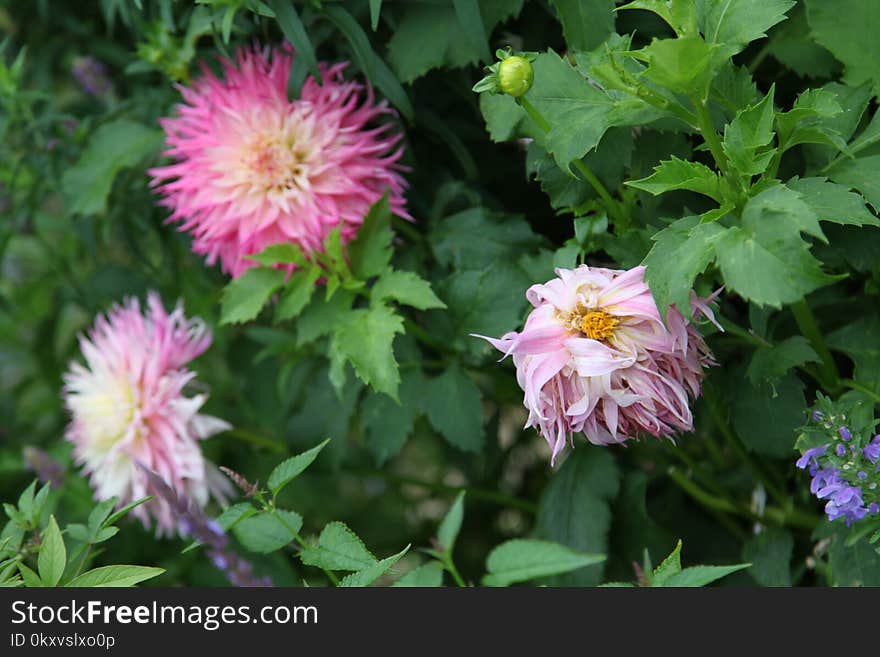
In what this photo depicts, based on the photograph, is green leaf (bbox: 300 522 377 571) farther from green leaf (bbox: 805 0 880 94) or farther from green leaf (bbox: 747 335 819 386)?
green leaf (bbox: 805 0 880 94)

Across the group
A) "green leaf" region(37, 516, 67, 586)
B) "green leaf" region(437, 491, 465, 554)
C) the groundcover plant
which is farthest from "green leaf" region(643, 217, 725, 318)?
"green leaf" region(37, 516, 67, 586)

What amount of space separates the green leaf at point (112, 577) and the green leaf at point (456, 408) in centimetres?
33

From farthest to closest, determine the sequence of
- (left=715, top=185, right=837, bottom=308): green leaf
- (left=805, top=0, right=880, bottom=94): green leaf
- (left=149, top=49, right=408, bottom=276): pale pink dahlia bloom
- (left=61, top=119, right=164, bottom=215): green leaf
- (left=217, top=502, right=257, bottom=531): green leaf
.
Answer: (left=61, top=119, right=164, bottom=215): green leaf
(left=149, top=49, right=408, bottom=276): pale pink dahlia bloom
(left=805, top=0, right=880, bottom=94): green leaf
(left=217, top=502, right=257, bottom=531): green leaf
(left=715, top=185, right=837, bottom=308): green leaf

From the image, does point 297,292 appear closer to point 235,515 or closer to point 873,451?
point 235,515

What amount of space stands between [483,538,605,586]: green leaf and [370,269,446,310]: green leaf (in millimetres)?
213

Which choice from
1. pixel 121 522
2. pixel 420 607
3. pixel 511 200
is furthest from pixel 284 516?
pixel 121 522

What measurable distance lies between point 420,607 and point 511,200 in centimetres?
51

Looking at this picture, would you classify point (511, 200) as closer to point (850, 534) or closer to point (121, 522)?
point (850, 534)

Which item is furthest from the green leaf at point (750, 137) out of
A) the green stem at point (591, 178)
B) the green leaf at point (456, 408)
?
the green leaf at point (456, 408)

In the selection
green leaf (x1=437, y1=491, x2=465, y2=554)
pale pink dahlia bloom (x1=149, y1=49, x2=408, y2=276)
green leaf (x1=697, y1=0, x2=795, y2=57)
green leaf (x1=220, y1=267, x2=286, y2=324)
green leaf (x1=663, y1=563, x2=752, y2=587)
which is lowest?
green leaf (x1=663, y1=563, x2=752, y2=587)

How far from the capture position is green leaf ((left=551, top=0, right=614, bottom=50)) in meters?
0.79

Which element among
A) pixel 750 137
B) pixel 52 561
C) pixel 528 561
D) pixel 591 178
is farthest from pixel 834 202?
pixel 52 561

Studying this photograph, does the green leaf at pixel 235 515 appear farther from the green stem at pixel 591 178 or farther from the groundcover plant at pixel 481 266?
the green stem at pixel 591 178

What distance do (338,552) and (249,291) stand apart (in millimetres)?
292
